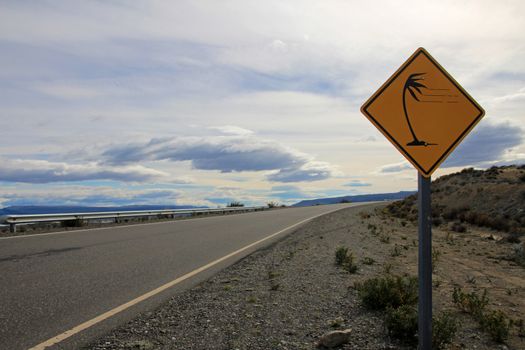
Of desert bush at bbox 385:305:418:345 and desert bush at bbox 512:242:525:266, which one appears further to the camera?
desert bush at bbox 512:242:525:266

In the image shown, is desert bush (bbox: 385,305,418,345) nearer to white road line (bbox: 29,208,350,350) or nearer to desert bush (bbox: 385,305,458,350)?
desert bush (bbox: 385,305,458,350)

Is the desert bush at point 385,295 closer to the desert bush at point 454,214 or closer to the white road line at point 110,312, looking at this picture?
the white road line at point 110,312

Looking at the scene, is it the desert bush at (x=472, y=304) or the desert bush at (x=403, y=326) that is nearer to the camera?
the desert bush at (x=403, y=326)

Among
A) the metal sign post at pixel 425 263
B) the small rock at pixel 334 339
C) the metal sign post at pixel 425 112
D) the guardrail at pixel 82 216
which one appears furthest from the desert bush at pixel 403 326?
the guardrail at pixel 82 216

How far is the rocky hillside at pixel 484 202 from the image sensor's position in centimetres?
2224

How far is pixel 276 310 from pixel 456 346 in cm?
222

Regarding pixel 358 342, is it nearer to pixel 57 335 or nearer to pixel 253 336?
pixel 253 336

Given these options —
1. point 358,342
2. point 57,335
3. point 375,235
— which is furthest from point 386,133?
point 375,235

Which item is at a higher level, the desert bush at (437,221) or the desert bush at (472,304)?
the desert bush at (437,221)

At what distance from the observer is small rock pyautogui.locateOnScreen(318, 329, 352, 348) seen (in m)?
4.48

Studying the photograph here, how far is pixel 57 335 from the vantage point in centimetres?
474

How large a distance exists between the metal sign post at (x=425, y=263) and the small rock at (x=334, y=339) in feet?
3.57

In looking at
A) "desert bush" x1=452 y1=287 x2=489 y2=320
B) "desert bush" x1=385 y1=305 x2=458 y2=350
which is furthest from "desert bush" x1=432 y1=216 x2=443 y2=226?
"desert bush" x1=385 y1=305 x2=458 y2=350

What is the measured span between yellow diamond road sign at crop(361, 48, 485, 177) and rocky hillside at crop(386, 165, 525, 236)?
16.8m
